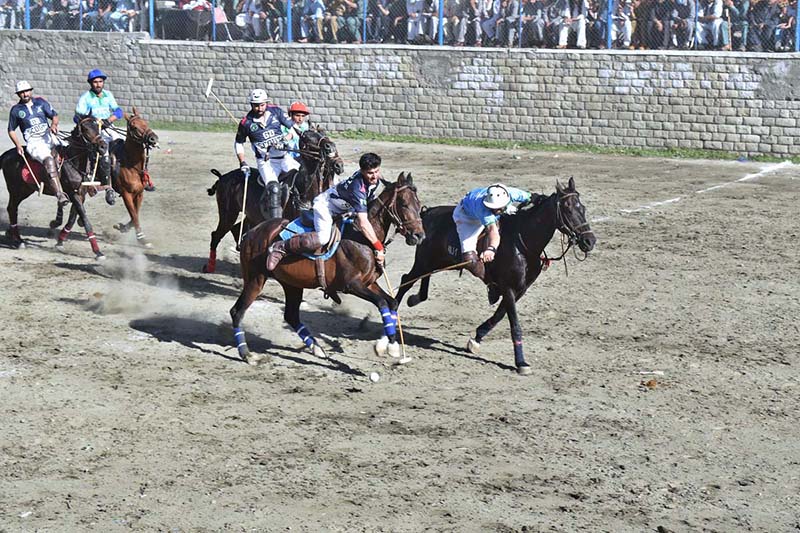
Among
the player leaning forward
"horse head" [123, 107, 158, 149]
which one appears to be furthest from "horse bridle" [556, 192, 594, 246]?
"horse head" [123, 107, 158, 149]

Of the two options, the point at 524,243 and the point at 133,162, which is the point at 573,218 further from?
the point at 133,162

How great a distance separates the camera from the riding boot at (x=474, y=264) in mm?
12758

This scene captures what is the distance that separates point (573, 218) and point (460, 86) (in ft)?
57.9

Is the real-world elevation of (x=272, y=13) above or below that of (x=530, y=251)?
above

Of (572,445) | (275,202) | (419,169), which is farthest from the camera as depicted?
(419,169)

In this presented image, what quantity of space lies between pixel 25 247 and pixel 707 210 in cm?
1158

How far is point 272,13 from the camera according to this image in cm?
3175

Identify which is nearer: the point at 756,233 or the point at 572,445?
the point at 572,445

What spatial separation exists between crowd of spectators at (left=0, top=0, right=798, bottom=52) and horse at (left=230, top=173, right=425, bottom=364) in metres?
16.5

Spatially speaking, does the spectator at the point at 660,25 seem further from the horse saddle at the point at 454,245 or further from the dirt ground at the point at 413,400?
the horse saddle at the point at 454,245

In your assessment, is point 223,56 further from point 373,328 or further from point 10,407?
point 10,407

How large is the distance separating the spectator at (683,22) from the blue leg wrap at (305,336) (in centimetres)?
1680

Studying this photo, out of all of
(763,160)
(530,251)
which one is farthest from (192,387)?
(763,160)

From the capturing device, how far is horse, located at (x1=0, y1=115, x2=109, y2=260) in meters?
18.1
